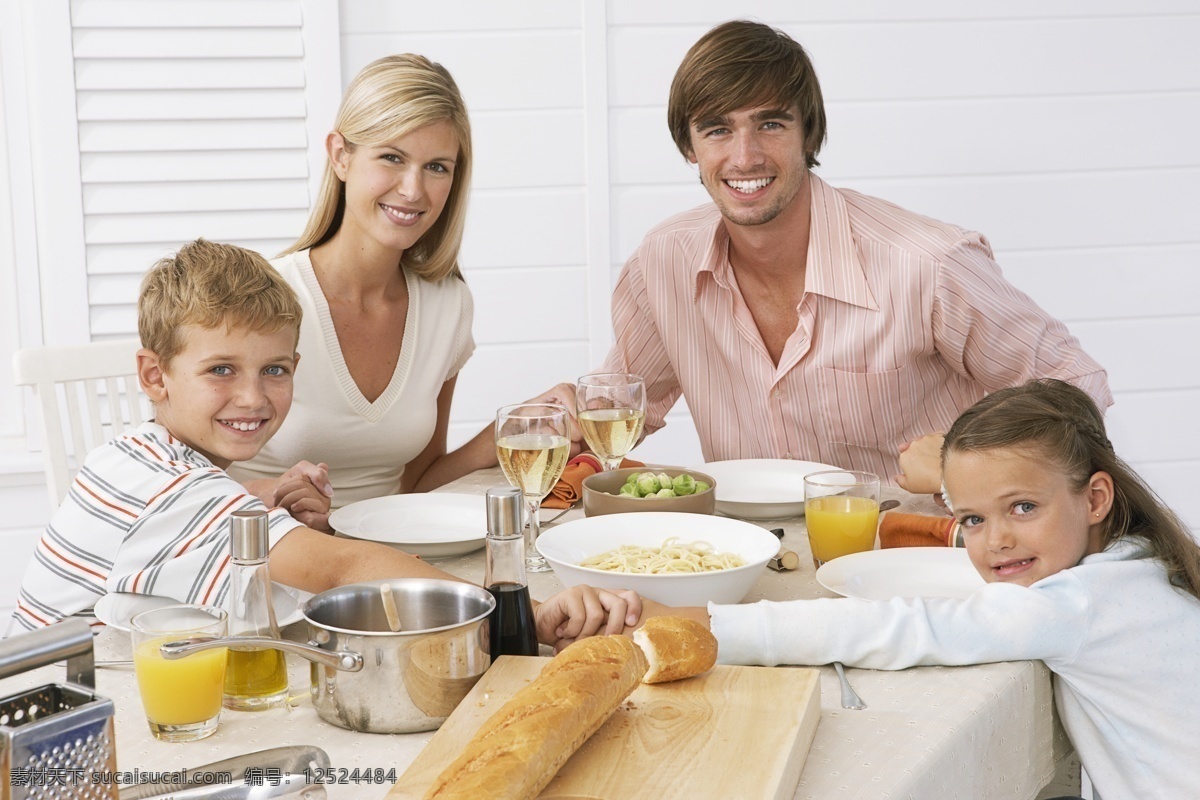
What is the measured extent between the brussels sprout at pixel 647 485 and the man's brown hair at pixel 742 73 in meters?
0.86

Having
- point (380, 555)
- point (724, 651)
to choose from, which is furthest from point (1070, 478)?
point (380, 555)

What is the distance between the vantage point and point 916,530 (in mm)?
1604

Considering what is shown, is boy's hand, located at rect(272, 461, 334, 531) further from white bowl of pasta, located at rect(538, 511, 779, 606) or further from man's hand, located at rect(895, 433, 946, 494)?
man's hand, located at rect(895, 433, 946, 494)

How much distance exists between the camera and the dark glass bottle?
1.13 m

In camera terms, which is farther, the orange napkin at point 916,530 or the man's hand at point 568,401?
the man's hand at point 568,401

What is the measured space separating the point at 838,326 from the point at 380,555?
118 cm

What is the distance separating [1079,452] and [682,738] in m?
0.69

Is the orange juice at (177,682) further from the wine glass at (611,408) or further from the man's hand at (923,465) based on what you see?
the man's hand at (923,465)

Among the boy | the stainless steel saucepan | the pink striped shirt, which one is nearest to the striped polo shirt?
the boy

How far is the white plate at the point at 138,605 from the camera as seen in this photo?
128 cm

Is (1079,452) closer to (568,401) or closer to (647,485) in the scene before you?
(647,485)

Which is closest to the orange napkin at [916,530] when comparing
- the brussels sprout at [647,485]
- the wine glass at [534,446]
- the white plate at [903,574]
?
the white plate at [903,574]

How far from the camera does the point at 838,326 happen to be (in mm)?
2281

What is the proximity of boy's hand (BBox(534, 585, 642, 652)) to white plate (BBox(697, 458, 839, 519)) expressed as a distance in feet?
1.81
